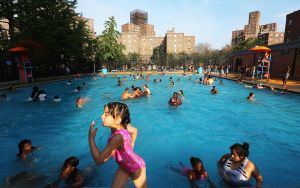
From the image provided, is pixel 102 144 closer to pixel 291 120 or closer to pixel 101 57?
pixel 291 120

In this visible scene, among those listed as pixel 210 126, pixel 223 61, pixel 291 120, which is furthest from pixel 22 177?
pixel 223 61

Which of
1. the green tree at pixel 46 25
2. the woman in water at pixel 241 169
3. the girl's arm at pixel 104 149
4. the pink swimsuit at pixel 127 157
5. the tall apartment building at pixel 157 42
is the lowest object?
the woman in water at pixel 241 169

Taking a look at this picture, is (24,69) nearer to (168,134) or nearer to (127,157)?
(168,134)

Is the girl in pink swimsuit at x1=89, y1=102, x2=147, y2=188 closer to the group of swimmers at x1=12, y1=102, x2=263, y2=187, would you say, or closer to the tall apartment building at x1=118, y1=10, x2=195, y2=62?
the group of swimmers at x1=12, y1=102, x2=263, y2=187

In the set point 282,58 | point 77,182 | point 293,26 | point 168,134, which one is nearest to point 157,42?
point 293,26

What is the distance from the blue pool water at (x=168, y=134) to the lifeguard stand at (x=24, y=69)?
21.8 ft

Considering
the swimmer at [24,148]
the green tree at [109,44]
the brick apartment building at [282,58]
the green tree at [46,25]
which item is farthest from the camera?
the green tree at [109,44]

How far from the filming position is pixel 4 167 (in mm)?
6199

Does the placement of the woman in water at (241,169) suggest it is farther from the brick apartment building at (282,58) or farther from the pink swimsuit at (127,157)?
the brick apartment building at (282,58)

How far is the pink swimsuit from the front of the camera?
280cm

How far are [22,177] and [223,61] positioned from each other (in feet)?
170

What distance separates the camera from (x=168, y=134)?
31.4 ft

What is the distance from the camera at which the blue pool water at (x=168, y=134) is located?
613cm

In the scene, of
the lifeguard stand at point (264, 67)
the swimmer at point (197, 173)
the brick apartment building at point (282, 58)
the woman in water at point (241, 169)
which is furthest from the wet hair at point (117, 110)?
the brick apartment building at point (282, 58)
